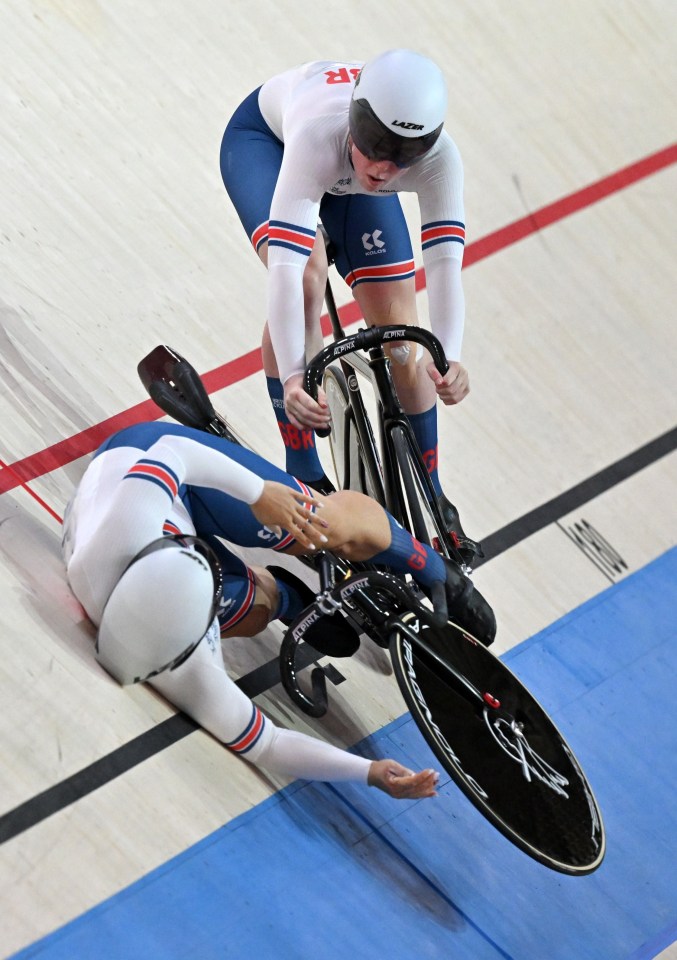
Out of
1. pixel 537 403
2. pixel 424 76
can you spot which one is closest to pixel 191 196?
pixel 537 403

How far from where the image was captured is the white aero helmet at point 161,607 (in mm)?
2312

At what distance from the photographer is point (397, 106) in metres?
2.63

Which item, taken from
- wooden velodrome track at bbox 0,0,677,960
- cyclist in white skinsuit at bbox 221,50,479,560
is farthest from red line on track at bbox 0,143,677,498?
cyclist in white skinsuit at bbox 221,50,479,560

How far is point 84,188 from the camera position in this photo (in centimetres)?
409

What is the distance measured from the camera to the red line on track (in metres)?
3.35

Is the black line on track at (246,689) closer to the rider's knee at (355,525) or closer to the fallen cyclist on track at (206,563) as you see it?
the fallen cyclist on track at (206,563)

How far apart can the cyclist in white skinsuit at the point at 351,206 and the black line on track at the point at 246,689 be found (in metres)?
0.61

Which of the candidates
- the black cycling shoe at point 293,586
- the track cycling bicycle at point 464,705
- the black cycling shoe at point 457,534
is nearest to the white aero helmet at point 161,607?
the track cycling bicycle at point 464,705

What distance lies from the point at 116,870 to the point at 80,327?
1817 millimetres

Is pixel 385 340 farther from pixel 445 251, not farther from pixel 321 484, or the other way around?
pixel 321 484

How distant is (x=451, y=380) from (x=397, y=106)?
2.21 ft

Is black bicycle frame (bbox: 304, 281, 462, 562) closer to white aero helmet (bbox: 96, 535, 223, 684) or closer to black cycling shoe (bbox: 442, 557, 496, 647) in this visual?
black cycling shoe (bbox: 442, 557, 496, 647)

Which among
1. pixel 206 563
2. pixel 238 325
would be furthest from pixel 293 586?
pixel 238 325

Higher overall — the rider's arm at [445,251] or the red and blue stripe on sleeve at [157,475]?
the red and blue stripe on sleeve at [157,475]
